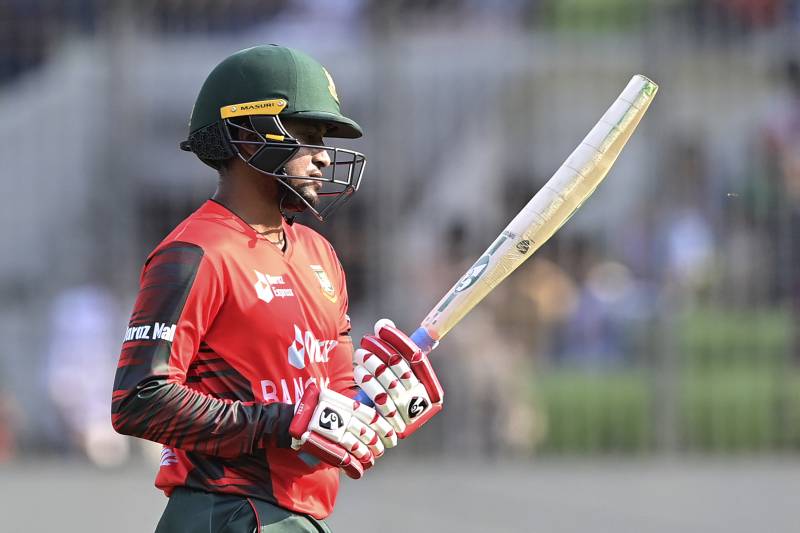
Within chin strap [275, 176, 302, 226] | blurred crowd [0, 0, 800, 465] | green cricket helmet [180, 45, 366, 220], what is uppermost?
green cricket helmet [180, 45, 366, 220]

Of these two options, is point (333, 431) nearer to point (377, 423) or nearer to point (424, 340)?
point (377, 423)

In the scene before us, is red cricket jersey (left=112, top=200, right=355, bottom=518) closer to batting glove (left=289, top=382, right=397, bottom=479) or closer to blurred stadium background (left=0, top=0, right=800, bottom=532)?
batting glove (left=289, top=382, right=397, bottom=479)

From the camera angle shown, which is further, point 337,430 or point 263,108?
point 263,108

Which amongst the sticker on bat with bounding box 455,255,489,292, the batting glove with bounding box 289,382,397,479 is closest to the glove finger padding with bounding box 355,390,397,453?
the batting glove with bounding box 289,382,397,479

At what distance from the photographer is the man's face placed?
3762 mm

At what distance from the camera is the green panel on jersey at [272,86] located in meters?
3.73

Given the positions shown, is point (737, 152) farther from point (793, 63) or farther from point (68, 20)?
point (68, 20)

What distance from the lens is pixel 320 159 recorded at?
380 centimetres

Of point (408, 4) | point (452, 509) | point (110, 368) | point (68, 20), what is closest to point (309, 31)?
point (408, 4)

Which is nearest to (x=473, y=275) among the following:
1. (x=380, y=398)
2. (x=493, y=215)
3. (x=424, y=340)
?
(x=424, y=340)

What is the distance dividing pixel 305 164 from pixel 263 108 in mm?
186

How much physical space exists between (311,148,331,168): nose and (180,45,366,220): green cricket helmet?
26mm

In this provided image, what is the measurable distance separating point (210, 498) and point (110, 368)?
5.88m

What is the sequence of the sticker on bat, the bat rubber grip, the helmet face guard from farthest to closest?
the sticker on bat, the bat rubber grip, the helmet face guard
